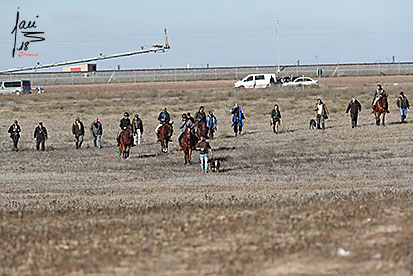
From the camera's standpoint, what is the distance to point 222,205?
45.2 feet

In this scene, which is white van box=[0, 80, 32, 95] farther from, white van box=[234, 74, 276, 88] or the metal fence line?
white van box=[234, 74, 276, 88]

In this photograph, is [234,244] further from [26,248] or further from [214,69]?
[214,69]

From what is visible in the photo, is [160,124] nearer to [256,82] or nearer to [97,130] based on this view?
[97,130]

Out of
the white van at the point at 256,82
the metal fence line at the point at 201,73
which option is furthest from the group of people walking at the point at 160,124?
the metal fence line at the point at 201,73

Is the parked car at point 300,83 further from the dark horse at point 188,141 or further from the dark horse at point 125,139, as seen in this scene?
the dark horse at point 188,141

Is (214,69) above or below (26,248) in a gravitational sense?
above

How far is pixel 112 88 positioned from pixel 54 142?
133 ft

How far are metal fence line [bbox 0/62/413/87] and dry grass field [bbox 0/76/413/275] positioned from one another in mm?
45673

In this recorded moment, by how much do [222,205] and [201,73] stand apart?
80.6 m

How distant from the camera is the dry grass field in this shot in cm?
913

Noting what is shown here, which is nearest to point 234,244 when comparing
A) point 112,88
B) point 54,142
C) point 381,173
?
point 381,173

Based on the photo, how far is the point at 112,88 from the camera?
78125 millimetres

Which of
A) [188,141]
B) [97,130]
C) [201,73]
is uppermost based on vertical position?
[201,73]

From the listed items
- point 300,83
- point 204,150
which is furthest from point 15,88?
point 204,150
